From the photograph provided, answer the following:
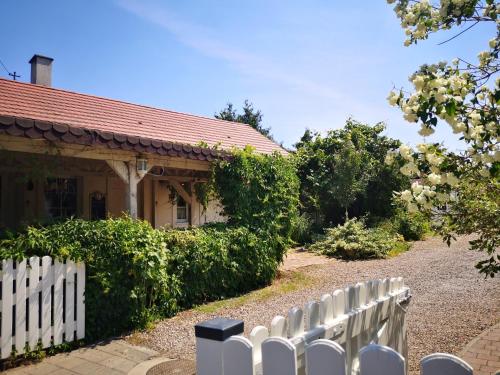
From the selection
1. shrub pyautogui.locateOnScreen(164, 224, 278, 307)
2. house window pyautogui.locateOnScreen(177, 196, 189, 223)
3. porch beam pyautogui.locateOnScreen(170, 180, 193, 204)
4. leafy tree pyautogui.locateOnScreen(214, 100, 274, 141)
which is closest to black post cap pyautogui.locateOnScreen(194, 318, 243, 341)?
shrub pyautogui.locateOnScreen(164, 224, 278, 307)

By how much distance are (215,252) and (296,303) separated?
183 centimetres

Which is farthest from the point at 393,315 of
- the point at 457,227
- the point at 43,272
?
the point at 43,272

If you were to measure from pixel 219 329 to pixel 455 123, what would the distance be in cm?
191

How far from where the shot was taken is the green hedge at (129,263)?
5.13 m

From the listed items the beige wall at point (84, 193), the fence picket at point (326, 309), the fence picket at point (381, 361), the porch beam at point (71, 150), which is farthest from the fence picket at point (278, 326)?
the beige wall at point (84, 193)

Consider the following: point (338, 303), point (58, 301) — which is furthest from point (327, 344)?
point (58, 301)

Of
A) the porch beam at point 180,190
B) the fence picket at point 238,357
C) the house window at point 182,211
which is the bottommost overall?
the fence picket at point 238,357

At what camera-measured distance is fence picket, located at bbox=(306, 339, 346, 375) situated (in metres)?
1.62

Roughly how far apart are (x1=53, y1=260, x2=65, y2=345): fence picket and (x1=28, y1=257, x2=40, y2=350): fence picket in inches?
8.4

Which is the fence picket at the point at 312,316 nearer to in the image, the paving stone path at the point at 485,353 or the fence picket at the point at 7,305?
the paving stone path at the point at 485,353

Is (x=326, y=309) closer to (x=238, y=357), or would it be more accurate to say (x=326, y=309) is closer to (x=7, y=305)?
(x=238, y=357)

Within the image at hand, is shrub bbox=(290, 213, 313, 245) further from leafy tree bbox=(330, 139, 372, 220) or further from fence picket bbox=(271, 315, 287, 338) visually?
fence picket bbox=(271, 315, 287, 338)

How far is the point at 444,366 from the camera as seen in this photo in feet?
4.67

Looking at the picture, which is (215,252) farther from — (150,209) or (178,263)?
(150,209)
